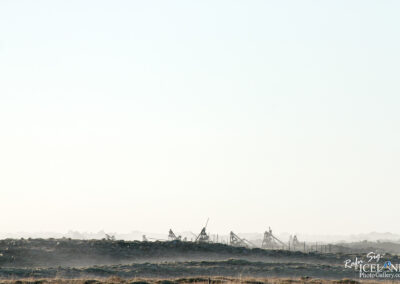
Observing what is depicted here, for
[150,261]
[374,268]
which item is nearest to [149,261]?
[150,261]

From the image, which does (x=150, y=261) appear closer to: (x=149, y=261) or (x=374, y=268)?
(x=149, y=261)

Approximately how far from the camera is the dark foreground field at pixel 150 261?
45.9 metres

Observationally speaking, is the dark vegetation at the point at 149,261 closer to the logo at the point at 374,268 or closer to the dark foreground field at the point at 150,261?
the dark foreground field at the point at 150,261

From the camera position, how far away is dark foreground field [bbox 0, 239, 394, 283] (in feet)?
151

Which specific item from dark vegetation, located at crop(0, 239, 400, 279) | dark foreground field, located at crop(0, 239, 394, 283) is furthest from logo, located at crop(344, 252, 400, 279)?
dark foreground field, located at crop(0, 239, 394, 283)

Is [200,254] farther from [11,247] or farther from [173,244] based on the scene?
[11,247]

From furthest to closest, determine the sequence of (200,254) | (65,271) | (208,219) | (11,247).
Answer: (208,219) < (200,254) < (11,247) < (65,271)

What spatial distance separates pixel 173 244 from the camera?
215 feet

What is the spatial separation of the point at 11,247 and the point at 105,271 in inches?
639

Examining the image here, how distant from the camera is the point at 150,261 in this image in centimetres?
5812

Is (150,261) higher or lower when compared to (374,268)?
higher

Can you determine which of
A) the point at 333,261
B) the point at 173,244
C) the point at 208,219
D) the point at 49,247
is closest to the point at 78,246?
the point at 49,247

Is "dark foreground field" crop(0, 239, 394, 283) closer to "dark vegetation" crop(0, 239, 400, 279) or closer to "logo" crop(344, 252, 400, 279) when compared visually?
"dark vegetation" crop(0, 239, 400, 279)

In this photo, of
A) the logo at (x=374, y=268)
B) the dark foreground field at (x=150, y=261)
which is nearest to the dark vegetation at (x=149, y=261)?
the dark foreground field at (x=150, y=261)
